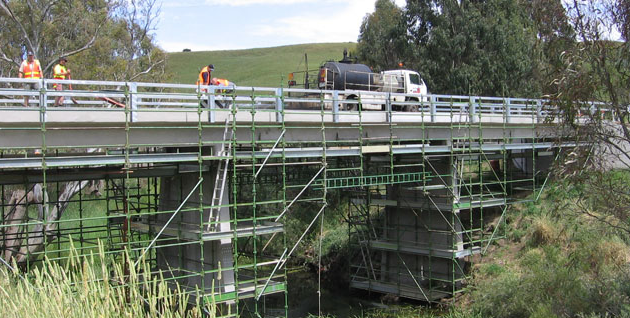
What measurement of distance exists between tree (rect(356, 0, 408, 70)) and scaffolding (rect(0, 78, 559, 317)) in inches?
597

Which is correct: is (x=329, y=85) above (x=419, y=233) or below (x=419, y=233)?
above

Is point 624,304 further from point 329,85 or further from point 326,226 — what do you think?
point 326,226

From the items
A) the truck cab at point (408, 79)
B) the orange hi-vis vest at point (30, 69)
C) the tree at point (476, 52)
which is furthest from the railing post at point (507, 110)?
the orange hi-vis vest at point (30, 69)

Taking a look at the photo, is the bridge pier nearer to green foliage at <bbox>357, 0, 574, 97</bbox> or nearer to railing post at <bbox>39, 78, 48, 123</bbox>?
railing post at <bbox>39, 78, 48, 123</bbox>

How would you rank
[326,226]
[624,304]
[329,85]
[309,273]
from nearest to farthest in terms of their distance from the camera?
[624,304] < [329,85] < [309,273] < [326,226]

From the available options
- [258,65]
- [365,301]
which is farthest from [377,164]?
[258,65]

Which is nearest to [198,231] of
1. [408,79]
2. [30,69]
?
[30,69]

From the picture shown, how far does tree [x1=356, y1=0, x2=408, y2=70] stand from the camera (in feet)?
135

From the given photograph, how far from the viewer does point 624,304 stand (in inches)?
572

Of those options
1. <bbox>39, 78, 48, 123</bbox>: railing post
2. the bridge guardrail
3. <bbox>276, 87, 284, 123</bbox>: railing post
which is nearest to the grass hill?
the bridge guardrail

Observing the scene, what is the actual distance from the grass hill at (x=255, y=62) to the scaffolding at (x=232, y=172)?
49796 mm

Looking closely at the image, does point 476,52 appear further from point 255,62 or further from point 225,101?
point 255,62

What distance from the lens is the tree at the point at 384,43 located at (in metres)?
41.3

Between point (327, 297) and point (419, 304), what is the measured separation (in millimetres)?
3886
